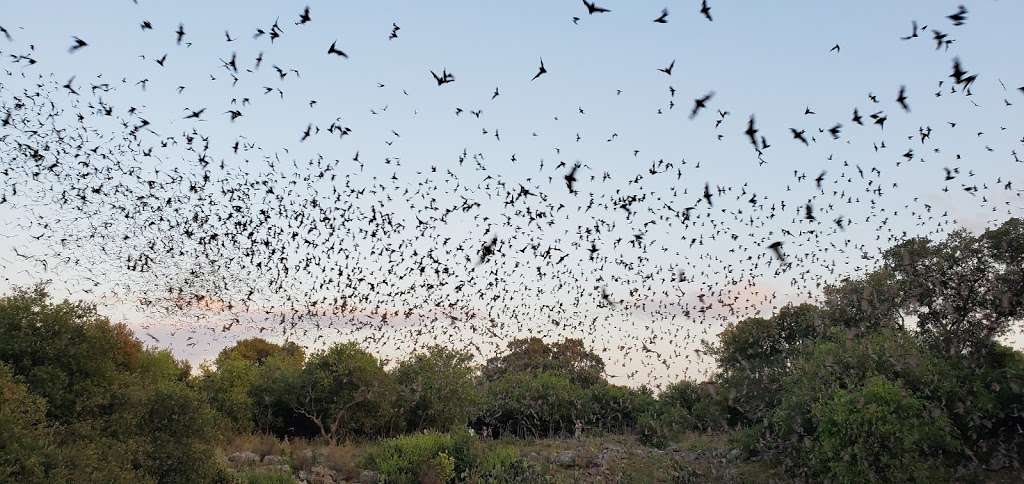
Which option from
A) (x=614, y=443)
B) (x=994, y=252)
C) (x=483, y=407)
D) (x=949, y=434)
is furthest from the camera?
(x=483, y=407)

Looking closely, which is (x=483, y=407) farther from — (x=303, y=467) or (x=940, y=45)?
(x=940, y=45)

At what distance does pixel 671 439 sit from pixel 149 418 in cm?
3404

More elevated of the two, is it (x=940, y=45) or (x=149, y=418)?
(x=940, y=45)

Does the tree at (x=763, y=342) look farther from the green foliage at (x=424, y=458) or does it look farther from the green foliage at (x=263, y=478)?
the green foliage at (x=263, y=478)

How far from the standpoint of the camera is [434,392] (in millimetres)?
43875

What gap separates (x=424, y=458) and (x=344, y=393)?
11.7m

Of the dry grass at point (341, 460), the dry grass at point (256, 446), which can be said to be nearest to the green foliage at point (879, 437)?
the dry grass at point (341, 460)

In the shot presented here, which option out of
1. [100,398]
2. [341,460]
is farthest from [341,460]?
[100,398]

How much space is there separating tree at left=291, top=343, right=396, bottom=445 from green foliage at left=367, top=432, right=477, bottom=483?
847 centimetres

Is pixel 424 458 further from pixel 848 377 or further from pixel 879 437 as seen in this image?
pixel 848 377

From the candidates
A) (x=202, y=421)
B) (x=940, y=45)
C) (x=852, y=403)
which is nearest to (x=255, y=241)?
(x=202, y=421)

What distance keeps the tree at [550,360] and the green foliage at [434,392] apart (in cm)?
2479

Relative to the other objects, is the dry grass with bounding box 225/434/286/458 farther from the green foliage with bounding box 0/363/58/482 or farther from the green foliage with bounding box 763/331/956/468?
the green foliage with bounding box 763/331/956/468

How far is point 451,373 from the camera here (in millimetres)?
44625
